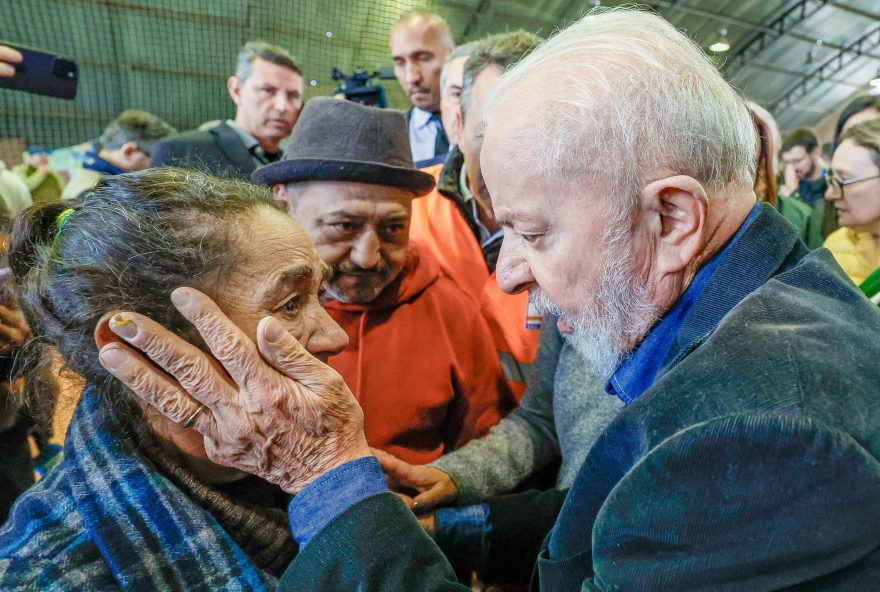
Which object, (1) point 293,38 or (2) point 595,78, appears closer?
(2) point 595,78

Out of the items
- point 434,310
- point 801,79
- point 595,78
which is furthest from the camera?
point 801,79

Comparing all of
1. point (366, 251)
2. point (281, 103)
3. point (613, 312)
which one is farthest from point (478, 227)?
point (281, 103)

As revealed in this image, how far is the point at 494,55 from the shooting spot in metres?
2.58

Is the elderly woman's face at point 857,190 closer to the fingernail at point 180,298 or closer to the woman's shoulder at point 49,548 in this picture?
the fingernail at point 180,298

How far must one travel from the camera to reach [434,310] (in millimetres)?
2098

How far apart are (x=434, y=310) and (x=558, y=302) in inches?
36.3

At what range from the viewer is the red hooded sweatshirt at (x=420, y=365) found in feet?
6.31

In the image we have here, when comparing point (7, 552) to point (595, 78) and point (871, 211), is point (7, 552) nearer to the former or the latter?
point (595, 78)

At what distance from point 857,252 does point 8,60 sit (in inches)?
145

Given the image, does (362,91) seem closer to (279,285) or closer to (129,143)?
(129,143)

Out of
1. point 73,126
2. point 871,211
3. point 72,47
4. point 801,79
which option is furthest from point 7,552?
point 801,79

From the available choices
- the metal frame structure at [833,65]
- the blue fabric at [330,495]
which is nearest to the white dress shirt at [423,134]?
the blue fabric at [330,495]

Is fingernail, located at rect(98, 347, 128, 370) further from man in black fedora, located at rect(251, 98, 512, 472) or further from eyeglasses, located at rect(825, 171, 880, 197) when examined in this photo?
eyeglasses, located at rect(825, 171, 880, 197)

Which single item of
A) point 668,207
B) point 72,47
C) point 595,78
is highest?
point 595,78
